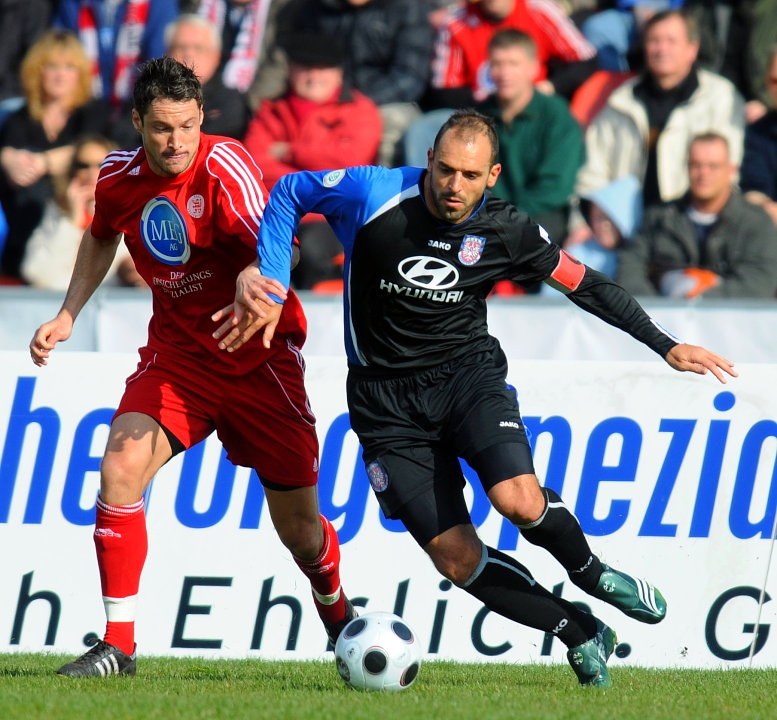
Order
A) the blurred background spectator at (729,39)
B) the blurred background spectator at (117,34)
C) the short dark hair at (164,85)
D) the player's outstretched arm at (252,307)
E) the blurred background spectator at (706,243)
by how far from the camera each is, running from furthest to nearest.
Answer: the blurred background spectator at (117,34)
the blurred background spectator at (729,39)
the blurred background spectator at (706,243)
the short dark hair at (164,85)
the player's outstretched arm at (252,307)

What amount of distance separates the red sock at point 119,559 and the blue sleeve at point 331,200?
134 centimetres

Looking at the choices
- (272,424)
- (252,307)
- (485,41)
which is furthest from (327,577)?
(485,41)

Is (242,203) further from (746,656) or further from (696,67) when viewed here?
(696,67)

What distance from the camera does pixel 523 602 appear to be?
5785mm

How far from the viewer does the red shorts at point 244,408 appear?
20.3 feet

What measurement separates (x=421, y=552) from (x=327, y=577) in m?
0.93

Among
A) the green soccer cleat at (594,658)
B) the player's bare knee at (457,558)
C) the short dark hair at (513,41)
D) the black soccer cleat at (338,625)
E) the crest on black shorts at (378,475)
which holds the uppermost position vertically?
the short dark hair at (513,41)

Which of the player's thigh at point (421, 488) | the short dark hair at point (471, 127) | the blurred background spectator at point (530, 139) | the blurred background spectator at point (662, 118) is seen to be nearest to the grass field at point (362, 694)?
the player's thigh at point (421, 488)

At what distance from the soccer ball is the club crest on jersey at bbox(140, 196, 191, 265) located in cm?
186

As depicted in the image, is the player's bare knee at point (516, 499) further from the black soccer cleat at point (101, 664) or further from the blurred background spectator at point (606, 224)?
the blurred background spectator at point (606, 224)

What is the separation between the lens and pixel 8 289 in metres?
9.20

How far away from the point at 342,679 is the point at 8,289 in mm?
4456

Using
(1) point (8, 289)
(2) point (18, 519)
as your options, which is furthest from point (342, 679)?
(1) point (8, 289)

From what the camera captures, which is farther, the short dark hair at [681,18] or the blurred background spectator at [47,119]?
the blurred background spectator at [47,119]
